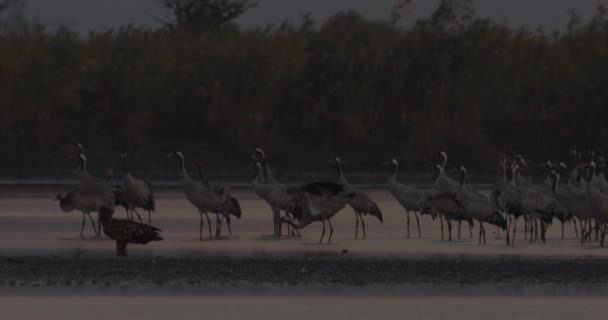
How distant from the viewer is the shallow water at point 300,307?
16.0 m

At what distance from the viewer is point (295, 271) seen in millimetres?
19312

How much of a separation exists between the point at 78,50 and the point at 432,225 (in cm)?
2281

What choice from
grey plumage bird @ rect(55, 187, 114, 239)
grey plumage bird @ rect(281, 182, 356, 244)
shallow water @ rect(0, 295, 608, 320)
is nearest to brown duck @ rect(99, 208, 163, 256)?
grey plumage bird @ rect(281, 182, 356, 244)

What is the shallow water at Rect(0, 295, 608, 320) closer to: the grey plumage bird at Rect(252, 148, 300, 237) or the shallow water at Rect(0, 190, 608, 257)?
the shallow water at Rect(0, 190, 608, 257)

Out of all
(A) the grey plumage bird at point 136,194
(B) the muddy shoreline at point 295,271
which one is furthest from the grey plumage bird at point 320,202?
(A) the grey plumage bird at point 136,194

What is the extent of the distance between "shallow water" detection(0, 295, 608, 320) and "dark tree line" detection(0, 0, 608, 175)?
95.1 feet

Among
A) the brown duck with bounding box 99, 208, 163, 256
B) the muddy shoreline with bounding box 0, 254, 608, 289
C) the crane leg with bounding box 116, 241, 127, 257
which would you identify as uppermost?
the brown duck with bounding box 99, 208, 163, 256

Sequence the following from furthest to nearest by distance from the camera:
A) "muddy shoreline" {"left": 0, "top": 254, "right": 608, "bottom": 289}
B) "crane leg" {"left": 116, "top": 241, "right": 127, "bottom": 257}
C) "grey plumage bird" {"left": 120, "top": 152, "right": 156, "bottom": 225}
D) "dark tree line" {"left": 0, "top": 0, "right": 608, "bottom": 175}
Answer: "dark tree line" {"left": 0, "top": 0, "right": 608, "bottom": 175}
"grey plumage bird" {"left": 120, "top": 152, "right": 156, "bottom": 225}
"crane leg" {"left": 116, "top": 241, "right": 127, "bottom": 257}
"muddy shoreline" {"left": 0, "top": 254, "right": 608, "bottom": 289}

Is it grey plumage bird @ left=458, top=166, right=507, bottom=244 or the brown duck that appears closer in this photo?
the brown duck

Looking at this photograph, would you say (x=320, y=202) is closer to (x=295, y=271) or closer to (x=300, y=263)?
(x=300, y=263)

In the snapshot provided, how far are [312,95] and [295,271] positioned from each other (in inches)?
1187

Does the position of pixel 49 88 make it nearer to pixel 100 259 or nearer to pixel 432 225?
pixel 432 225

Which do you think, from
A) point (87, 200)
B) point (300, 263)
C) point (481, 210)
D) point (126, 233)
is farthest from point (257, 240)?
point (300, 263)

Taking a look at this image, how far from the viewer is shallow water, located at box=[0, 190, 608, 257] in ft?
71.8
